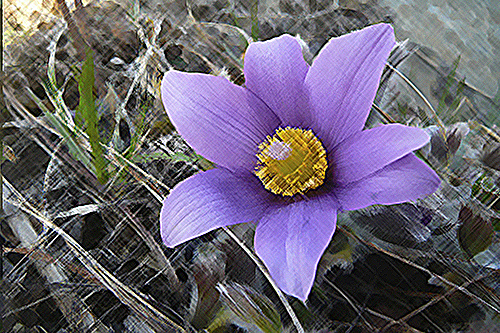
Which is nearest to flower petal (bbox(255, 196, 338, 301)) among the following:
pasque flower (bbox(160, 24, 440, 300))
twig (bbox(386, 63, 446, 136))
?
pasque flower (bbox(160, 24, 440, 300))

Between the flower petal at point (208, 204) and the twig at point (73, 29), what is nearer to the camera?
the flower petal at point (208, 204)

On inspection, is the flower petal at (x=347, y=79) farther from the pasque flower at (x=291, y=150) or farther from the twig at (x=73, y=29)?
the twig at (x=73, y=29)

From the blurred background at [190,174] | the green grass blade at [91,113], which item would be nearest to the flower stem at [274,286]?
the blurred background at [190,174]

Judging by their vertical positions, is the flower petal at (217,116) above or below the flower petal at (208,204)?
above

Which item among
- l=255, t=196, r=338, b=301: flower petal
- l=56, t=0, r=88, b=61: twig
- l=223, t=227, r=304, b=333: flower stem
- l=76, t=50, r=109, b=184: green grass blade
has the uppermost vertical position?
l=56, t=0, r=88, b=61: twig

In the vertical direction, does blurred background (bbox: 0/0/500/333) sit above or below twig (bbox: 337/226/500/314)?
above

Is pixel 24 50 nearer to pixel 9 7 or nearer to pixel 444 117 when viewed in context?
pixel 9 7

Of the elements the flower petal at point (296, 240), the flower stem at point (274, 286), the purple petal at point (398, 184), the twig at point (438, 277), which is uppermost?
the flower petal at point (296, 240)

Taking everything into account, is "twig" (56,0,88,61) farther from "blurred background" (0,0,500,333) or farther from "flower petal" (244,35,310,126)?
"flower petal" (244,35,310,126)
